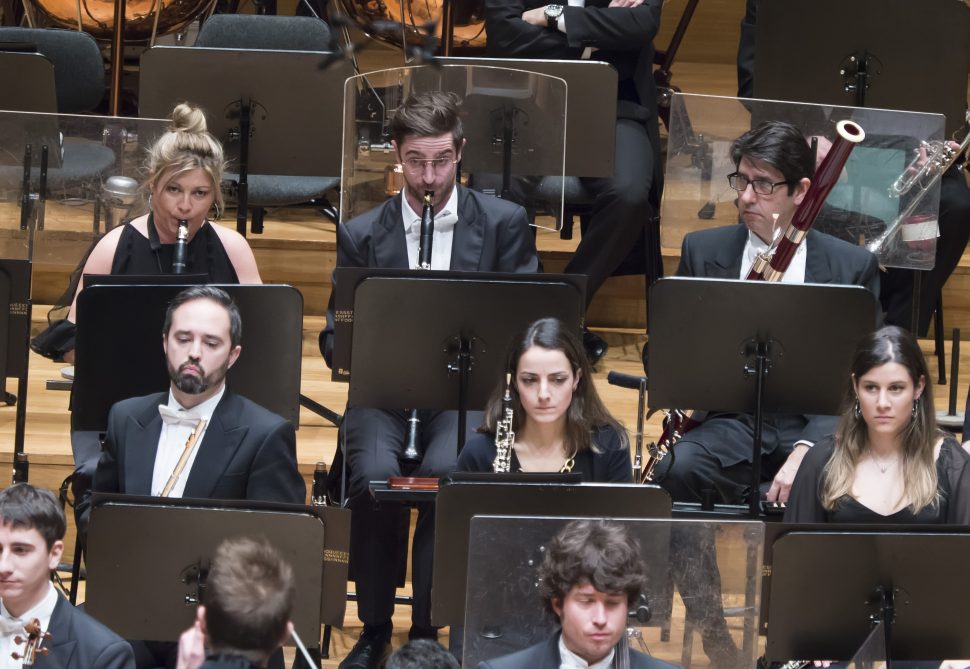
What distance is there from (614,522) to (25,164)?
7.16 ft

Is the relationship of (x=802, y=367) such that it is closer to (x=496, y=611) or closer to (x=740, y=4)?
(x=496, y=611)

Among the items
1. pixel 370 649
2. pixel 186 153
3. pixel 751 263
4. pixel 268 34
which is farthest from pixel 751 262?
pixel 268 34

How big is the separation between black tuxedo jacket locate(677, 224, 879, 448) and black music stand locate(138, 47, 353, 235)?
1094 mm

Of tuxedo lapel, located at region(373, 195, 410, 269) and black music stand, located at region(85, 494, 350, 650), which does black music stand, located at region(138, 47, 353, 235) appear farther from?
black music stand, located at region(85, 494, 350, 650)

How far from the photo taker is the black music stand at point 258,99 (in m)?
4.37

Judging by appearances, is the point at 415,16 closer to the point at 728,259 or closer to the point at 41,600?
the point at 728,259

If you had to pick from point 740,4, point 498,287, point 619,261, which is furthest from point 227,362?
point 740,4

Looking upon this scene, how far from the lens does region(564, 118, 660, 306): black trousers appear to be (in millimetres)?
4621

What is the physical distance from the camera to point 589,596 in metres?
2.60

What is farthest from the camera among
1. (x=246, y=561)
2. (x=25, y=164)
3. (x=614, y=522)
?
(x=25, y=164)

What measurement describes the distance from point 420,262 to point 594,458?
0.78 m

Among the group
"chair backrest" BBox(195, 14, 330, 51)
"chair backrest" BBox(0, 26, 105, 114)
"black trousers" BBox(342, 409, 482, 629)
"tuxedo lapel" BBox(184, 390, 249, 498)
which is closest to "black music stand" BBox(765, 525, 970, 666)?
"black trousers" BBox(342, 409, 482, 629)

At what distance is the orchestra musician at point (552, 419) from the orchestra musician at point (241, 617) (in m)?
1.94

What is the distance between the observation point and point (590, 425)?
336 cm
